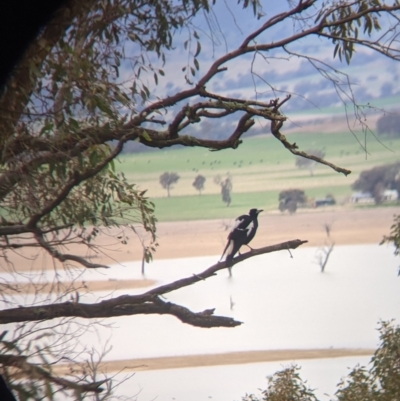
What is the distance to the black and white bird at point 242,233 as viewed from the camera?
4594 mm

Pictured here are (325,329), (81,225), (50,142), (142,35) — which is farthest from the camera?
(325,329)

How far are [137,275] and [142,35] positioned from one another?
2828 mm

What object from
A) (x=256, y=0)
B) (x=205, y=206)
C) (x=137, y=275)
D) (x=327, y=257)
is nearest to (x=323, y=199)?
(x=327, y=257)

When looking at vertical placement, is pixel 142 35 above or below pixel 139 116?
above

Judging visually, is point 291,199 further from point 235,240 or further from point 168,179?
point 235,240

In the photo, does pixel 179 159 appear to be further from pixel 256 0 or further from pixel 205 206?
pixel 256 0

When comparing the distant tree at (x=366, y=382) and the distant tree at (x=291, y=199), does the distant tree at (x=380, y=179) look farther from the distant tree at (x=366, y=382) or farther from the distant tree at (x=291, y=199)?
the distant tree at (x=366, y=382)

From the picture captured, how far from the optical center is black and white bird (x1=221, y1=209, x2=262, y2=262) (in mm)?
4594

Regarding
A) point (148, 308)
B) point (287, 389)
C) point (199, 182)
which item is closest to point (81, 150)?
point (148, 308)

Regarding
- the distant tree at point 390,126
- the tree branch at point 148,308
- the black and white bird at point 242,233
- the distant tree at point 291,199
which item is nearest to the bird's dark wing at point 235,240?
the black and white bird at point 242,233

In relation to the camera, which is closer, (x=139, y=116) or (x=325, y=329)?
(x=139, y=116)

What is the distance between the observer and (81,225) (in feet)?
11.8

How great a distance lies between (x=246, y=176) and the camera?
28.1 ft

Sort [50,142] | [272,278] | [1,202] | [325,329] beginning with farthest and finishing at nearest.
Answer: [272,278] < [325,329] < [1,202] < [50,142]
